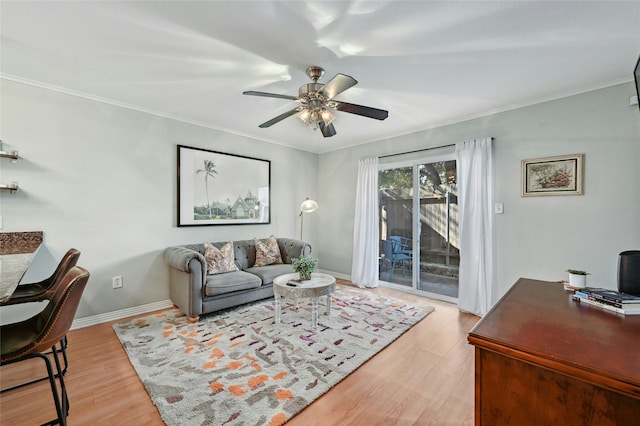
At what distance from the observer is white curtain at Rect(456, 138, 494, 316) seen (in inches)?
132

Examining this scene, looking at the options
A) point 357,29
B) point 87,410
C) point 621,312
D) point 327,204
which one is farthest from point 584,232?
point 87,410

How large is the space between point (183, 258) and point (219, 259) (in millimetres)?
595

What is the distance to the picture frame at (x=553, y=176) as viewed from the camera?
282 centimetres

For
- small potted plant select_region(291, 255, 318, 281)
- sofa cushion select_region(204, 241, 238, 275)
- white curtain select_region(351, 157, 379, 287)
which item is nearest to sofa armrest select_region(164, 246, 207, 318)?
sofa cushion select_region(204, 241, 238, 275)

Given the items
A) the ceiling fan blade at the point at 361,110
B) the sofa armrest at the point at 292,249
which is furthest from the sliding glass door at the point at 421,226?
the ceiling fan blade at the point at 361,110

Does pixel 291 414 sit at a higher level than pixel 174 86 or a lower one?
lower

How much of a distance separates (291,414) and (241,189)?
3299 millimetres

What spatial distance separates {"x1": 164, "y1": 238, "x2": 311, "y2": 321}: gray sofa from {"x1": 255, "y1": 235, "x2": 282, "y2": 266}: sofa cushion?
153 mm

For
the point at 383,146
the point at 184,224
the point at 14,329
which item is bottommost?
the point at 14,329

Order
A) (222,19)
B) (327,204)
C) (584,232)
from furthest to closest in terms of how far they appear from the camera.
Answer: (327,204), (584,232), (222,19)

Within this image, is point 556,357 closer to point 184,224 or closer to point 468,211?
point 468,211

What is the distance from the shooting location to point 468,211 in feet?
11.5

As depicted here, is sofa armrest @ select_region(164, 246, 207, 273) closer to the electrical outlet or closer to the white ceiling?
the electrical outlet

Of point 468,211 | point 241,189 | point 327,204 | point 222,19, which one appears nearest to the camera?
point 222,19
